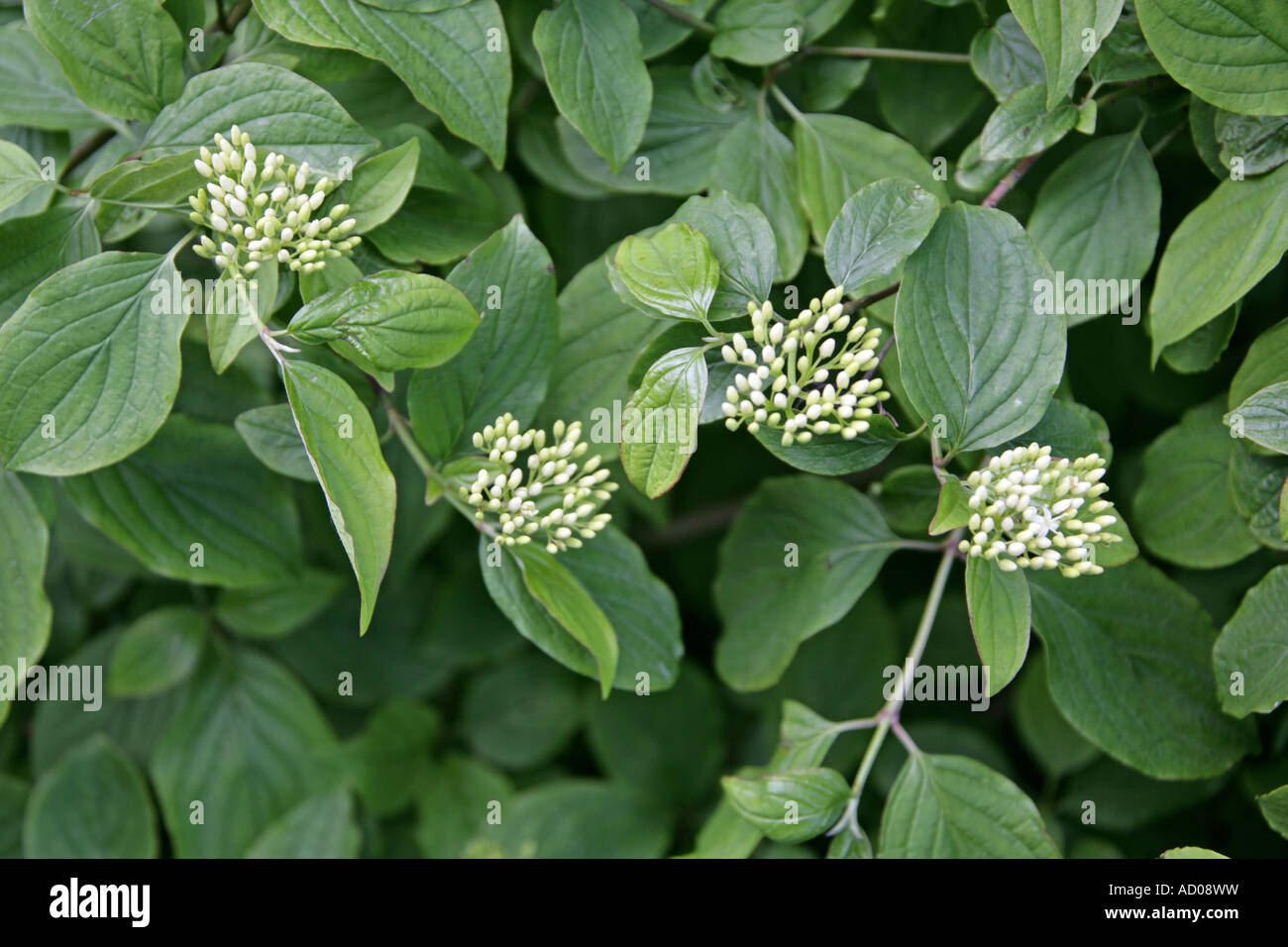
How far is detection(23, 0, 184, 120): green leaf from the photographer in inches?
36.5

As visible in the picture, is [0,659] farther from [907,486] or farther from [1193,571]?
[1193,571]

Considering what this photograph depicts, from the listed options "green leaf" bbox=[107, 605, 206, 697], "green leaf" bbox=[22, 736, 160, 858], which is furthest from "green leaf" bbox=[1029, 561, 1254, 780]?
"green leaf" bbox=[22, 736, 160, 858]

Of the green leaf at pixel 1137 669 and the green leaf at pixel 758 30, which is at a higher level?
the green leaf at pixel 758 30

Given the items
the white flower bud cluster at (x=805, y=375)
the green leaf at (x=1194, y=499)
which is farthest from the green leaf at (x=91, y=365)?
the green leaf at (x=1194, y=499)

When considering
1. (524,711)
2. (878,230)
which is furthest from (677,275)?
(524,711)

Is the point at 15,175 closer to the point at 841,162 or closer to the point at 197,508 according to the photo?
the point at 197,508

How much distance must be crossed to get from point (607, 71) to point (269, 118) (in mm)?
390

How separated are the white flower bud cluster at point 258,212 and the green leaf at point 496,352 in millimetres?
155

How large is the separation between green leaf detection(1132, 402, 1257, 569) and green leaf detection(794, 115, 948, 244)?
47 cm

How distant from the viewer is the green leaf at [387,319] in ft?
2.81

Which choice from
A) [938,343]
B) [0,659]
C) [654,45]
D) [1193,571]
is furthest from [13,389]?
[1193,571]

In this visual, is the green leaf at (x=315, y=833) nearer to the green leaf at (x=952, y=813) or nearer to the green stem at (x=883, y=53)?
the green leaf at (x=952, y=813)

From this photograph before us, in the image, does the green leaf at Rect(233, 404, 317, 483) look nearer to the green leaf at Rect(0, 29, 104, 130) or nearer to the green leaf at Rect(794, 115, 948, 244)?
the green leaf at Rect(0, 29, 104, 130)

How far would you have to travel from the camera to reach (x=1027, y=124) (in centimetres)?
97
